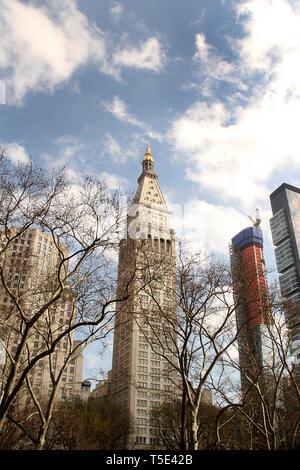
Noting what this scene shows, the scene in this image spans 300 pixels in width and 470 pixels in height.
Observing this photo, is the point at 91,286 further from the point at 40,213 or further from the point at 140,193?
the point at 140,193

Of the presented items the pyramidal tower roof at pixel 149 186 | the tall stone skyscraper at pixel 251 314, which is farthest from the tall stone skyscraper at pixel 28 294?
the pyramidal tower roof at pixel 149 186

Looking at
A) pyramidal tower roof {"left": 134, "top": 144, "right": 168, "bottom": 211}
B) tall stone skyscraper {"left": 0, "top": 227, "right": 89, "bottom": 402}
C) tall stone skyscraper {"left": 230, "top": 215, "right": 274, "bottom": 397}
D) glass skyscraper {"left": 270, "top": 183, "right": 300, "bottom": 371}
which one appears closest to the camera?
tall stone skyscraper {"left": 0, "top": 227, "right": 89, "bottom": 402}

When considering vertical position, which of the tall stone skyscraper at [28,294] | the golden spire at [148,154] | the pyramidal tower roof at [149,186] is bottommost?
the tall stone skyscraper at [28,294]

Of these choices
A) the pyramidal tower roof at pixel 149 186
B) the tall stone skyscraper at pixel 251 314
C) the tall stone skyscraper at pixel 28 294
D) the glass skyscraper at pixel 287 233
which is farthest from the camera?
the glass skyscraper at pixel 287 233

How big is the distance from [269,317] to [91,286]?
34.7 feet

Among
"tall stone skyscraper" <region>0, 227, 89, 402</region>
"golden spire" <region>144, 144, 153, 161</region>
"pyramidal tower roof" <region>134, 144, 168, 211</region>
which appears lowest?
"tall stone skyscraper" <region>0, 227, 89, 402</region>

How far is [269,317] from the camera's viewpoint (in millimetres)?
20406

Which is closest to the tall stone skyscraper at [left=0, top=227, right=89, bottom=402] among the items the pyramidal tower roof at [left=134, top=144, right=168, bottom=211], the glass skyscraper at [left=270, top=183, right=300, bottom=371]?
the pyramidal tower roof at [left=134, top=144, right=168, bottom=211]

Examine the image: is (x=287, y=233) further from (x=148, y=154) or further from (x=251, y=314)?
(x=251, y=314)

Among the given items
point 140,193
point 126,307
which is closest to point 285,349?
point 126,307

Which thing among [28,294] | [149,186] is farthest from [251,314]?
[149,186]

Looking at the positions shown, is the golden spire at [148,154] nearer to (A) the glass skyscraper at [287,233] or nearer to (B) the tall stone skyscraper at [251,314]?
(A) the glass skyscraper at [287,233]

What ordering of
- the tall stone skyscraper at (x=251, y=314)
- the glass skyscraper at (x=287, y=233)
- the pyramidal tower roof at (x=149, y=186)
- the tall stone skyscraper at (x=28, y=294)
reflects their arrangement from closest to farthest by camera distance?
the tall stone skyscraper at (x=28, y=294), the tall stone skyscraper at (x=251, y=314), the pyramidal tower roof at (x=149, y=186), the glass skyscraper at (x=287, y=233)

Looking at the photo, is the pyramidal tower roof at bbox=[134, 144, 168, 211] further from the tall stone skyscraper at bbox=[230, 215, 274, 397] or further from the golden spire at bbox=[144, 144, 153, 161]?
the tall stone skyscraper at bbox=[230, 215, 274, 397]
